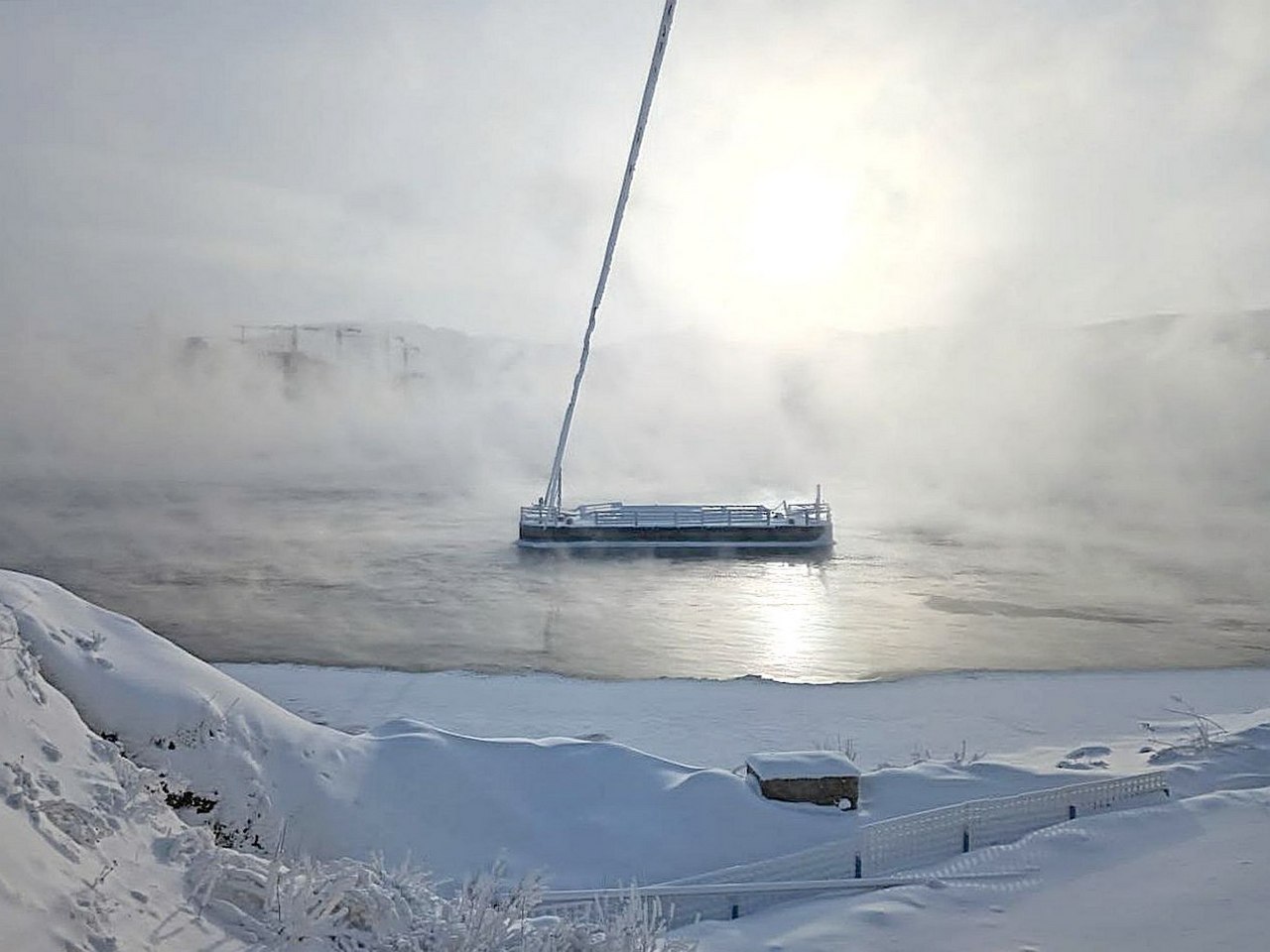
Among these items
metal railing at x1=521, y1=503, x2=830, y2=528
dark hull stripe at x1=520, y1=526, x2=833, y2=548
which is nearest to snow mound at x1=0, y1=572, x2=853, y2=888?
dark hull stripe at x1=520, y1=526, x2=833, y2=548

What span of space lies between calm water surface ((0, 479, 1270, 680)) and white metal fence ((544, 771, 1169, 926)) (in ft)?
29.9

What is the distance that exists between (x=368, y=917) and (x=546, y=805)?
3564 millimetres

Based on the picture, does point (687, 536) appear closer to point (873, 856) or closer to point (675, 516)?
point (675, 516)

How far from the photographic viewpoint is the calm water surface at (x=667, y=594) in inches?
746

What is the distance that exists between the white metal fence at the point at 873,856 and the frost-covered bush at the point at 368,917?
98 centimetres

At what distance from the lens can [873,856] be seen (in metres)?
7.26

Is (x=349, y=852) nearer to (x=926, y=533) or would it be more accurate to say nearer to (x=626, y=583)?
(x=626, y=583)

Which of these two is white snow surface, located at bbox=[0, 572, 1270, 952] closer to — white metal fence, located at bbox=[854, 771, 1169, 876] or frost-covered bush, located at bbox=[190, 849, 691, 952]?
frost-covered bush, located at bbox=[190, 849, 691, 952]

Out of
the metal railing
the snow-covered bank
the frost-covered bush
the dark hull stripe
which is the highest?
the metal railing

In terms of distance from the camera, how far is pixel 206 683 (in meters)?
8.43

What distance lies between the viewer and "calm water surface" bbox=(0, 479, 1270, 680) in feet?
62.1

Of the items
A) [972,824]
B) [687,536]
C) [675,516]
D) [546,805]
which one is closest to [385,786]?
[546,805]

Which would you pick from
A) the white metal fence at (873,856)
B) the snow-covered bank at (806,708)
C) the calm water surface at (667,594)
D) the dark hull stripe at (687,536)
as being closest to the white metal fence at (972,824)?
the white metal fence at (873,856)

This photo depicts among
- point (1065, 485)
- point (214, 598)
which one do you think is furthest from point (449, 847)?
point (1065, 485)
